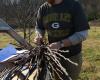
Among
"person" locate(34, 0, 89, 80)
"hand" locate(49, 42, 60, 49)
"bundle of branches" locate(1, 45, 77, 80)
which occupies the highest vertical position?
"person" locate(34, 0, 89, 80)

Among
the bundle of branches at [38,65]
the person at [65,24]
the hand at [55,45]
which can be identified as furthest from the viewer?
the person at [65,24]

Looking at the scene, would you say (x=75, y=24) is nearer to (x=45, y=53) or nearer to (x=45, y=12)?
(x=45, y=12)

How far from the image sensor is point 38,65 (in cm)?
409

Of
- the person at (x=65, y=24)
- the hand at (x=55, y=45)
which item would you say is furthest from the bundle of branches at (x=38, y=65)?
the person at (x=65, y=24)

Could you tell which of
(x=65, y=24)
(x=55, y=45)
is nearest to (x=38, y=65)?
(x=55, y=45)

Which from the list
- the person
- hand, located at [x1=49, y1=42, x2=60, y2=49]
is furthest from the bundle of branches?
the person

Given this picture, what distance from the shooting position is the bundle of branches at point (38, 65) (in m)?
4.08

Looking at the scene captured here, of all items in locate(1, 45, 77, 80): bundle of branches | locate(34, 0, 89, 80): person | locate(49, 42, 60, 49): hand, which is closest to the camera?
locate(1, 45, 77, 80): bundle of branches

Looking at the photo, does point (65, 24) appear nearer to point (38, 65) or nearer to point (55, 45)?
point (55, 45)

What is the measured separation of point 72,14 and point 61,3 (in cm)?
18

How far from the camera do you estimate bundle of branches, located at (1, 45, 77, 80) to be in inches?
161

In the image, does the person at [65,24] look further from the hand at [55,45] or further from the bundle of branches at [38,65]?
the bundle of branches at [38,65]

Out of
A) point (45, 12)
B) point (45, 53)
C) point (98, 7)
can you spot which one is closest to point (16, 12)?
point (45, 12)

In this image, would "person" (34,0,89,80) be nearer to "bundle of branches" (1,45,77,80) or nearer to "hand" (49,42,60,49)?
"hand" (49,42,60,49)
